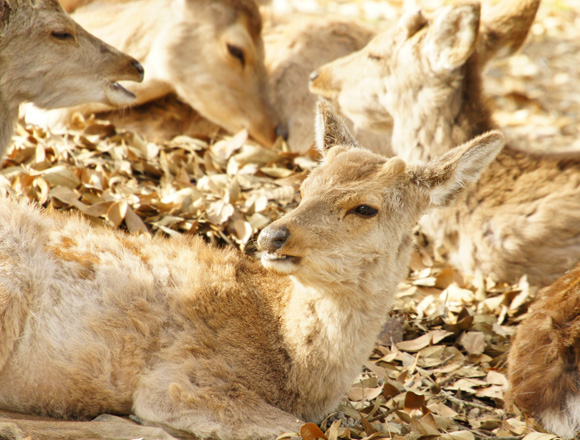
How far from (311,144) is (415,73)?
140 cm

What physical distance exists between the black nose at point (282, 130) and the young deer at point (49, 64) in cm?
257

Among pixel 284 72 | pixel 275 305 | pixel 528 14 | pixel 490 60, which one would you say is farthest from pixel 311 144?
pixel 275 305

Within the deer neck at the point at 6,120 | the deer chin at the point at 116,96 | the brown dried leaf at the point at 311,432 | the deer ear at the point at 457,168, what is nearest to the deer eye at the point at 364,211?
the deer ear at the point at 457,168

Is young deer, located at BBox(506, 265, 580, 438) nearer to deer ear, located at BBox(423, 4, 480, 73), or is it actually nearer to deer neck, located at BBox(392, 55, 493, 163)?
deer neck, located at BBox(392, 55, 493, 163)

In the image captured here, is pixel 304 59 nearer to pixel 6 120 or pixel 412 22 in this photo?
pixel 412 22

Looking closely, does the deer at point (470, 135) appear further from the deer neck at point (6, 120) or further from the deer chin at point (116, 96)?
the deer neck at point (6, 120)

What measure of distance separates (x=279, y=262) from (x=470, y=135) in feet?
11.8

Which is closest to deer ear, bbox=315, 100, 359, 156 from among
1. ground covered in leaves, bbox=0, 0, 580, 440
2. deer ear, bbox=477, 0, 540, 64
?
ground covered in leaves, bbox=0, 0, 580, 440

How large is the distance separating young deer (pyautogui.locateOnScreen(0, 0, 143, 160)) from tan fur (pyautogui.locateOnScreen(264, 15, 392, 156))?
2.66 m

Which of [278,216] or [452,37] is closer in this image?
[278,216]

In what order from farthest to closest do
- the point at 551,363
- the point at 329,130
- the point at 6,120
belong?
1. the point at 6,120
2. the point at 329,130
3. the point at 551,363

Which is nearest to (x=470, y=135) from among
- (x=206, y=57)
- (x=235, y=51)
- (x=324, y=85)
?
(x=324, y=85)

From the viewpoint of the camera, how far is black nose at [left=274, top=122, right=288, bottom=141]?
813 centimetres

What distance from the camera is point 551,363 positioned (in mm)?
4336
